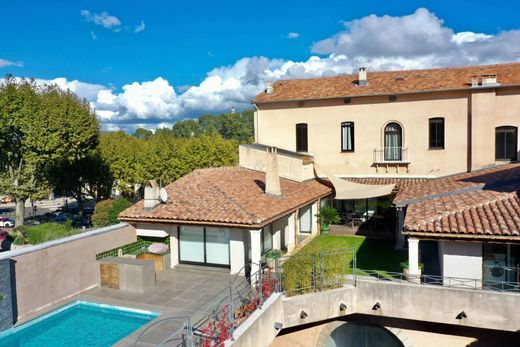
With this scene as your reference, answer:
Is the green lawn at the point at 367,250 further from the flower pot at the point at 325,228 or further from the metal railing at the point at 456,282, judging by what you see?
the metal railing at the point at 456,282

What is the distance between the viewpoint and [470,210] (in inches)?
714

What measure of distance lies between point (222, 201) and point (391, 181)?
15994mm

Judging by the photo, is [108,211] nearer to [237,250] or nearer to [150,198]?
[150,198]

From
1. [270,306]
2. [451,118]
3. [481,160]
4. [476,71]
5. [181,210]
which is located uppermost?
[476,71]

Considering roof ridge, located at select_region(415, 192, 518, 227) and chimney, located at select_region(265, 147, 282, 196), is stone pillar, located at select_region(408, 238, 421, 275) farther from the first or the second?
chimney, located at select_region(265, 147, 282, 196)

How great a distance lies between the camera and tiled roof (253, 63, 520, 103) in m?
30.7

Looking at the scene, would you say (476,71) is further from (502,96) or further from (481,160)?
(481,160)

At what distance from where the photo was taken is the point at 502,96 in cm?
2922

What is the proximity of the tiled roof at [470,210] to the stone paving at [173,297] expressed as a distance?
9128mm

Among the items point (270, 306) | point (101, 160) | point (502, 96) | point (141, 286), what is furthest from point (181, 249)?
point (101, 160)

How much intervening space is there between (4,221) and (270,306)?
56.8 m

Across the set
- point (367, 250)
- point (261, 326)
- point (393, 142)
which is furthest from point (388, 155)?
point (261, 326)

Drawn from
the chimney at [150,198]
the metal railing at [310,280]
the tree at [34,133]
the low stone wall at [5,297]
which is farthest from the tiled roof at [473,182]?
the tree at [34,133]

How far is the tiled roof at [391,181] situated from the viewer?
30430mm
